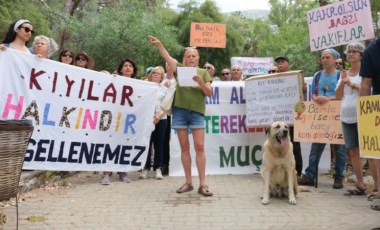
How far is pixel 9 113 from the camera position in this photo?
6141mm

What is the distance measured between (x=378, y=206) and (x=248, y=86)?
11.5 ft

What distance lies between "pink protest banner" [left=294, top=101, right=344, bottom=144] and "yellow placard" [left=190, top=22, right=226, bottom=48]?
5.99 meters

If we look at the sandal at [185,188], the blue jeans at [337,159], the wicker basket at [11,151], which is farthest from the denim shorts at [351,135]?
the wicker basket at [11,151]

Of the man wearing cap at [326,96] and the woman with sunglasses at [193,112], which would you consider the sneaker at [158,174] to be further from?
the man wearing cap at [326,96]

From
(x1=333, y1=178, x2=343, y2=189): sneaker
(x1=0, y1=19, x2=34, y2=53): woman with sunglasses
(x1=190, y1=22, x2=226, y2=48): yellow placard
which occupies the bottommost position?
(x1=333, y1=178, x2=343, y2=189): sneaker

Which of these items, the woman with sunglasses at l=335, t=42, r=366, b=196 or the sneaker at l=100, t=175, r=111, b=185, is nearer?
the woman with sunglasses at l=335, t=42, r=366, b=196

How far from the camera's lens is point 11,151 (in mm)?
3764

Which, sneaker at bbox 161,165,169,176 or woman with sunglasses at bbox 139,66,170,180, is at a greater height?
woman with sunglasses at bbox 139,66,170,180

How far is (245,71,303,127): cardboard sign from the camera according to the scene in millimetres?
7727

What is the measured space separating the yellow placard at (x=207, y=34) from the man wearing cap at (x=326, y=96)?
20.0 feet

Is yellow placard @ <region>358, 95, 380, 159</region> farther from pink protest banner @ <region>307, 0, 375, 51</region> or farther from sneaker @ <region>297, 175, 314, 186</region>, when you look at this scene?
sneaker @ <region>297, 175, 314, 186</region>

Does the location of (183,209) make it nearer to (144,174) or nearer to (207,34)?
(144,174)

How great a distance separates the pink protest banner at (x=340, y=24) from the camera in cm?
642

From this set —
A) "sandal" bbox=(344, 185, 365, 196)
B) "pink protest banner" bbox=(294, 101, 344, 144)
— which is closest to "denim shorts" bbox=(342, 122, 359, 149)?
"pink protest banner" bbox=(294, 101, 344, 144)
